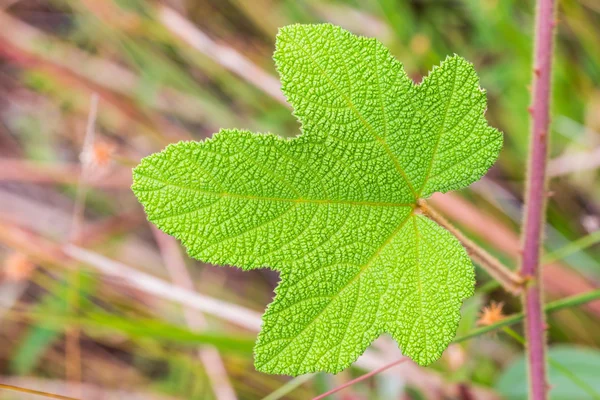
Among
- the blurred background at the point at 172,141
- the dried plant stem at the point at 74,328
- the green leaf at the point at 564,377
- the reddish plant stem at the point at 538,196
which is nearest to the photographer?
the reddish plant stem at the point at 538,196

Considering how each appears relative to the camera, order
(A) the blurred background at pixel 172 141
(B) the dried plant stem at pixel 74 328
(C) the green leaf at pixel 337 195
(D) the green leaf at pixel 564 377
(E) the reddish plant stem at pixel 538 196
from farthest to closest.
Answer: (A) the blurred background at pixel 172 141 < (B) the dried plant stem at pixel 74 328 < (D) the green leaf at pixel 564 377 < (E) the reddish plant stem at pixel 538 196 < (C) the green leaf at pixel 337 195

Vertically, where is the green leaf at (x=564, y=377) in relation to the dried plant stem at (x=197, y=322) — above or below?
above

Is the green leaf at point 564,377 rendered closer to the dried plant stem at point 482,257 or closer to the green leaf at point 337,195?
the dried plant stem at point 482,257

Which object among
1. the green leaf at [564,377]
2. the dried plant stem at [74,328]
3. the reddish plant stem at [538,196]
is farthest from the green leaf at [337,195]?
the dried plant stem at [74,328]

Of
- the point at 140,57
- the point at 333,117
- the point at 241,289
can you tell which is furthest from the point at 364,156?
the point at 140,57

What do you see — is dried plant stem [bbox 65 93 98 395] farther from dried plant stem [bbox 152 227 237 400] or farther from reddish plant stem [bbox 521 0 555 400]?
reddish plant stem [bbox 521 0 555 400]

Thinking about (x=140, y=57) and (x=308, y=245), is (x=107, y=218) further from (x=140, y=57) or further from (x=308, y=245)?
(x=308, y=245)
